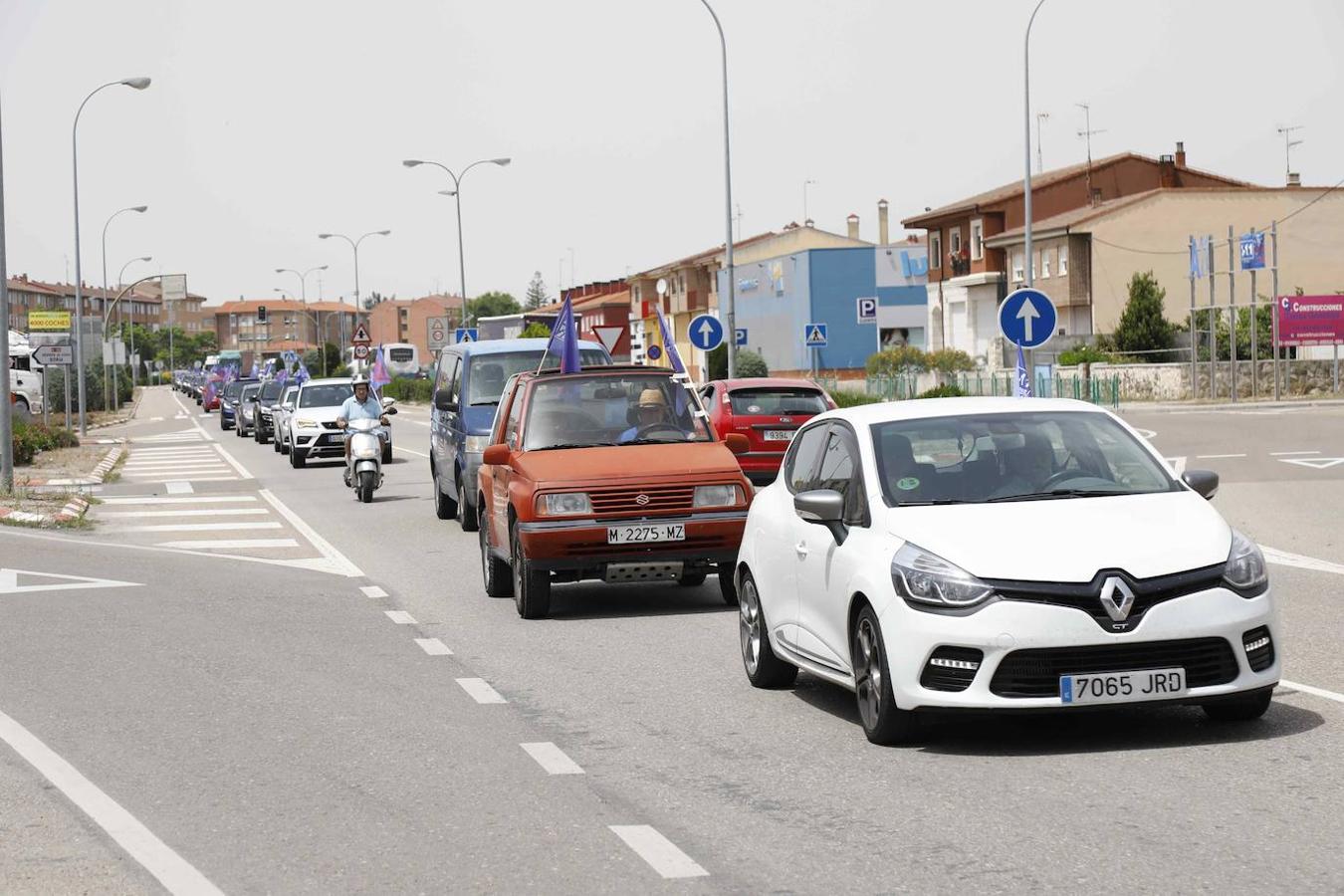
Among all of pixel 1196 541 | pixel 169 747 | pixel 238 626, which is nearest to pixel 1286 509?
pixel 238 626

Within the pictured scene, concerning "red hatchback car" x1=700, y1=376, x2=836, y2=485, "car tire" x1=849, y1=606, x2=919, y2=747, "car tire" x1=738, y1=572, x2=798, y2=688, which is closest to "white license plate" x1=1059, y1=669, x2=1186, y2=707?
"car tire" x1=849, y1=606, x2=919, y2=747

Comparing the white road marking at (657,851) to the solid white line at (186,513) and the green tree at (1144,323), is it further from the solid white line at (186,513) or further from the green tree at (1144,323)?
the green tree at (1144,323)

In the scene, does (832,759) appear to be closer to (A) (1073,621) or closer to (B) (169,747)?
(A) (1073,621)

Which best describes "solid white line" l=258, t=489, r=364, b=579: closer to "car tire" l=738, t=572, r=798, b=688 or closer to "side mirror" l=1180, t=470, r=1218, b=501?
"car tire" l=738, t=572, r=798, b=688

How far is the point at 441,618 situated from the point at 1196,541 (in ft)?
22.8

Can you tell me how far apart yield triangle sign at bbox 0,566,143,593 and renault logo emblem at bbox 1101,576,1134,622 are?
35.2ft

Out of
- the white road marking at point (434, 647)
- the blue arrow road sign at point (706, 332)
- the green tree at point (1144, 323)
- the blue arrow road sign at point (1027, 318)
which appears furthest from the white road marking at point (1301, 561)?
the green tree at point (1144, 323)

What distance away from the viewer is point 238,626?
43.9ft

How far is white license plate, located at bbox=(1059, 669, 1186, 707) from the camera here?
24.8ft

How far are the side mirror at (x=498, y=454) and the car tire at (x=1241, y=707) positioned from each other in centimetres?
682

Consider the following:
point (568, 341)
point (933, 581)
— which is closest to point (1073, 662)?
point (933, 581)

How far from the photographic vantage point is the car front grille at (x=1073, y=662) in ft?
24.8

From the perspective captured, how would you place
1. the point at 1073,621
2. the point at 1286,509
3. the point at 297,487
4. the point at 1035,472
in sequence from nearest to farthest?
1. the point at 1073,621
2. the point at 1035,472
3. the point at 1286,509
4. the point at 297,487

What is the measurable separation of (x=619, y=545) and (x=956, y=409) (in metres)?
4.48
